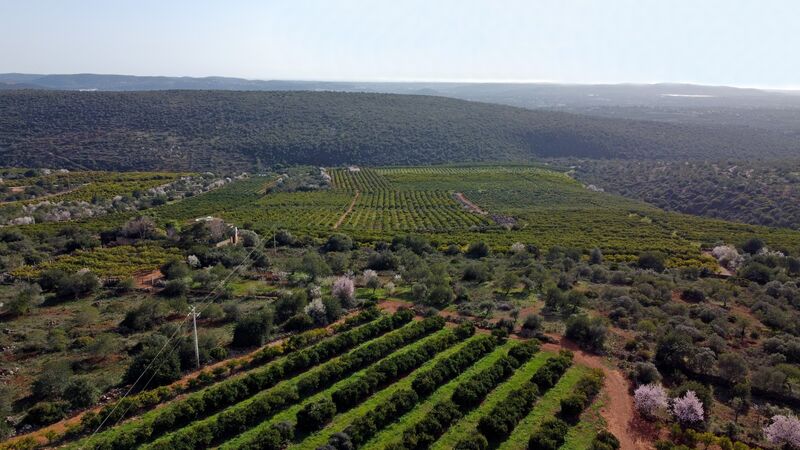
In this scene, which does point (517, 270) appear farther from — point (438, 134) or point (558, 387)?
point (438, 134)

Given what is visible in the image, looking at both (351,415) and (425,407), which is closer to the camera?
(351,415)

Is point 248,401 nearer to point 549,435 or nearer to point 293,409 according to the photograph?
point 293,409

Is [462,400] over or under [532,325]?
over

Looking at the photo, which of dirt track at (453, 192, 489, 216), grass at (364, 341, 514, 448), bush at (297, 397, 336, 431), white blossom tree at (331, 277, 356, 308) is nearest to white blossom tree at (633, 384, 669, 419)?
grass at (364, 341, 514, 448)

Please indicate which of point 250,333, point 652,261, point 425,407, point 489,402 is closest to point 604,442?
point 489,402

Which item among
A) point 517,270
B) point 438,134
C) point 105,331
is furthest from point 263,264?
point 438,134

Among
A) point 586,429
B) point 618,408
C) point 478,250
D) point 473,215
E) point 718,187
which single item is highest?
point 586,429

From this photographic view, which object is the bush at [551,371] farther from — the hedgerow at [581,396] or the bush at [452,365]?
the bush at [452,365]
